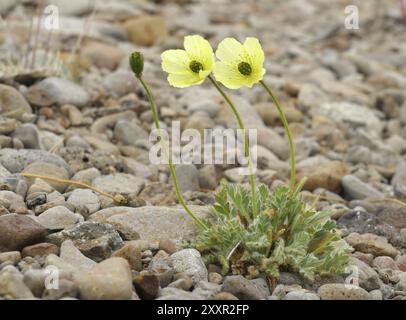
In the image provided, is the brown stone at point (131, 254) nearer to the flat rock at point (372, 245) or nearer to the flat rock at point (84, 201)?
the flat rock at point (84, 201)

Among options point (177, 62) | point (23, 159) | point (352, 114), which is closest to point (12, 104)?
point (23, 159)

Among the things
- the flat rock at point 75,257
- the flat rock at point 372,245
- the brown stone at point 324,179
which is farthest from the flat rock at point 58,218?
the brown stone at point 324,179

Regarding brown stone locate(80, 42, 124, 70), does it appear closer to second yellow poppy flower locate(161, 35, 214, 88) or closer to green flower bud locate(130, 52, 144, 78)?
second yellow poppy flower locate(161, 35, 214, 88)

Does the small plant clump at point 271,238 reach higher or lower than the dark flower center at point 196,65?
lower

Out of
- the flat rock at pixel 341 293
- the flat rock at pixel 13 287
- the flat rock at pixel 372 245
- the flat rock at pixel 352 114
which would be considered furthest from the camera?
the flat rock at pixel 352 114

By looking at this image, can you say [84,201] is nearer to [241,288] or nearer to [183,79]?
[183,79]

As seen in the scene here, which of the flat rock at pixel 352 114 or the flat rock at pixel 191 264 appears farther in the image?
the flat rock at pixel 352 114
